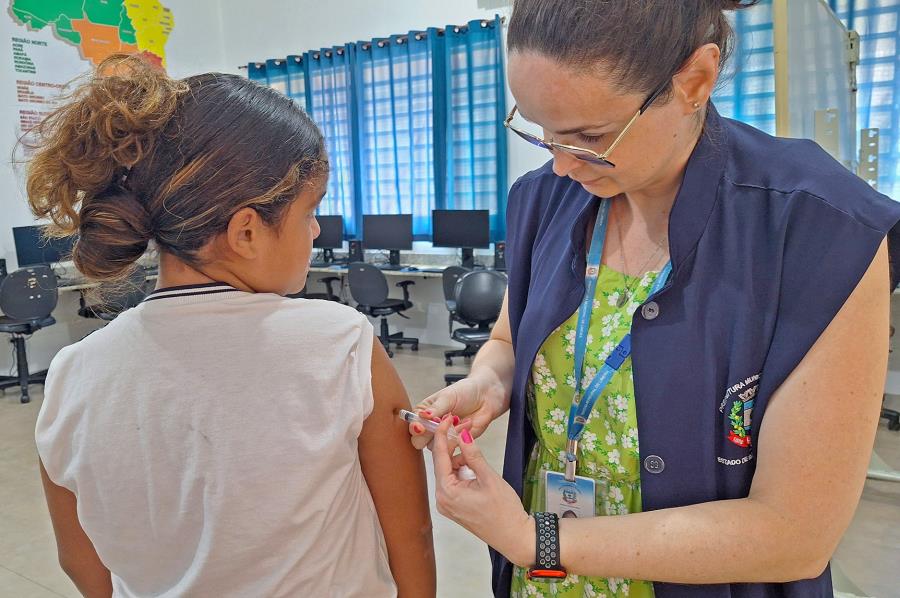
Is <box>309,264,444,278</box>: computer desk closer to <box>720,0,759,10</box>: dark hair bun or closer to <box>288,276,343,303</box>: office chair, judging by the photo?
<box>288,276,343,303</box>: office chair

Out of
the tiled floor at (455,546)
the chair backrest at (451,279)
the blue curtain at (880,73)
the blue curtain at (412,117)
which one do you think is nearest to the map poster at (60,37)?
the blue curtain at (412,117)

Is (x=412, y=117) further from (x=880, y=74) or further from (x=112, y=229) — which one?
(x=112, y=229)

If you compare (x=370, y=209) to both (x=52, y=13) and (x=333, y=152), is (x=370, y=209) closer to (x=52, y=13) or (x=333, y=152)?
(x=333, y=152)

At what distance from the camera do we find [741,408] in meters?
0.78

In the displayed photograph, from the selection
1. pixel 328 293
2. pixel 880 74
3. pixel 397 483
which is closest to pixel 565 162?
pixel 397 483

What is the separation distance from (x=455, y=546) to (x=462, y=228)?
3.54m

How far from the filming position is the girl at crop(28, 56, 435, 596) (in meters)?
0.77

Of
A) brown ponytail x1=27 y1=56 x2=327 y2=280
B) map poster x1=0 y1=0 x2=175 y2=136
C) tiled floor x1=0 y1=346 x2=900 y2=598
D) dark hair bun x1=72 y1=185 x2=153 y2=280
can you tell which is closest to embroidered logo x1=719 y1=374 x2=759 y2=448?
brown ponytail x1=27 y1=56 x2=327 y2=280

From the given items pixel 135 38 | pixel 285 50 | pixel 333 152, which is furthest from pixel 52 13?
pixel 333 152

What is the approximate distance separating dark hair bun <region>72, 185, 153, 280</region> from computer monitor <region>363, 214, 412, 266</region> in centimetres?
544

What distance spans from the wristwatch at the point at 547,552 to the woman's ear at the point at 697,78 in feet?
1.79

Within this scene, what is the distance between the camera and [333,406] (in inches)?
31.5

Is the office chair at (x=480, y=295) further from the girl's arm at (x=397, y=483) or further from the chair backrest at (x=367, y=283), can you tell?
the girl's arm at (x=397, y=483)

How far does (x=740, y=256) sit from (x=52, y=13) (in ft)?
22.5
